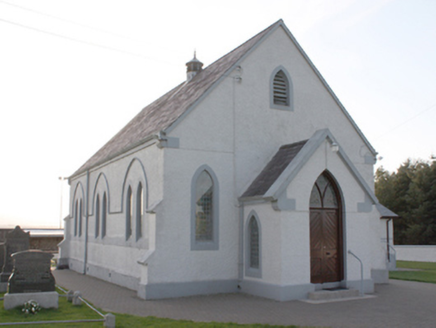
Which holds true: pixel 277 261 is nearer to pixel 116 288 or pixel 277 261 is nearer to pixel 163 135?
pixel 163 135

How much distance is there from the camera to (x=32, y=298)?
39.9 ft

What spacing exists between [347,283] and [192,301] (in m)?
5.43

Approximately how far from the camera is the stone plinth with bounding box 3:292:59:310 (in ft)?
39.1

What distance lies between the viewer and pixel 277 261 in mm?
14383

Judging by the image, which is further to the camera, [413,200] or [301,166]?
[413,200]

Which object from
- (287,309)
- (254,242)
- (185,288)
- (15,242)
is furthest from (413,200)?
(15,242)

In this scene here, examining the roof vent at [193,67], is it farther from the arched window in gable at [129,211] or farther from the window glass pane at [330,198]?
the window glass pane at [330,198]

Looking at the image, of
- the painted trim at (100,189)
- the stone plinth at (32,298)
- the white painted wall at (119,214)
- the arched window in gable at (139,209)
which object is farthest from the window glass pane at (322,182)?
the painted trim at (100,189)

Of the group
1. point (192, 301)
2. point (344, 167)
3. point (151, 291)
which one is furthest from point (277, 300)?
point (344, 167)

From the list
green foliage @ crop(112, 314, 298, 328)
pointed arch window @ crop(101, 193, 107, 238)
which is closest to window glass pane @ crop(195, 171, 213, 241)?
green foliage @ crop(112, 314, 298, 328)

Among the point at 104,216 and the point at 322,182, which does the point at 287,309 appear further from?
the point at 104,216

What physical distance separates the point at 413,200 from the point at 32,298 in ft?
153

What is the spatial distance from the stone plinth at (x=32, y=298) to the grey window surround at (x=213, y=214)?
4810 mm

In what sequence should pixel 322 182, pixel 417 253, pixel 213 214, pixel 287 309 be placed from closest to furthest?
pixel 287 309 < pixel 213 214 < pixel 322 182 < pixel 417 253
